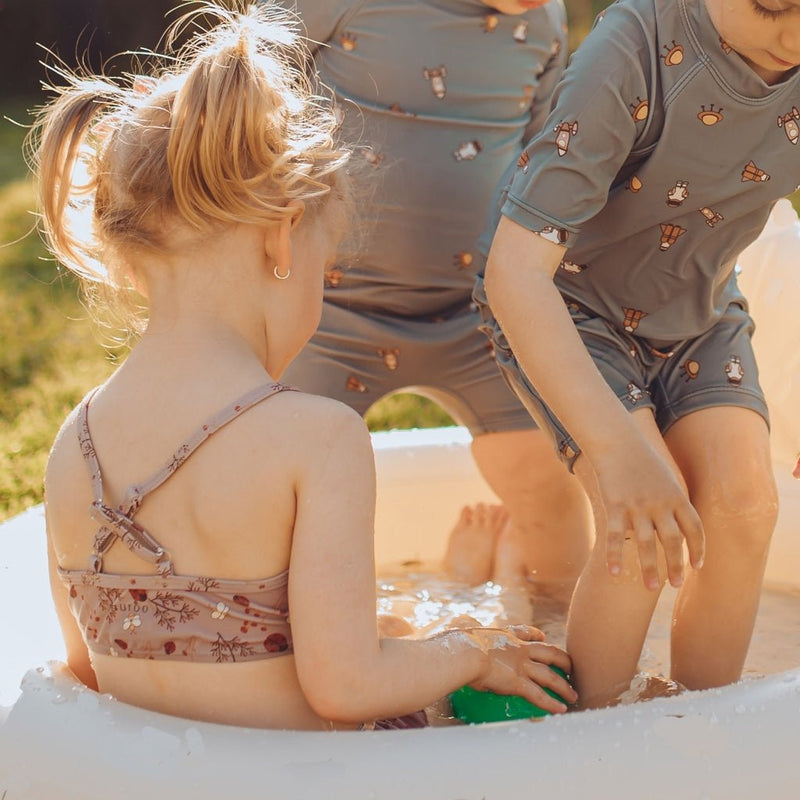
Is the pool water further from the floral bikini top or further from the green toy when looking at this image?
the floral bikini top

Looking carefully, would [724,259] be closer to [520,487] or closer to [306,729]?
[520,487]

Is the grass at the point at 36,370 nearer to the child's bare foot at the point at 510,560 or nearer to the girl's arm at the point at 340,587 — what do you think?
the child's bare foot at the point at 510,560

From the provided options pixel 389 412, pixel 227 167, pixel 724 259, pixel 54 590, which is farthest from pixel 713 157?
pixel 389 412

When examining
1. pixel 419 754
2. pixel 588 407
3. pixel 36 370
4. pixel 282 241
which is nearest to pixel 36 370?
pixel 36 370

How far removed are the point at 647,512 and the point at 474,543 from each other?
93 centimetres

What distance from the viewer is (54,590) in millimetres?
1335

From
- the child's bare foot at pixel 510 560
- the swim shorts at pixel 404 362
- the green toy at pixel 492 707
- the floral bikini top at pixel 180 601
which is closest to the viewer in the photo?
the floral bikini top at pixel 180 601

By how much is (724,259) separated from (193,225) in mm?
689

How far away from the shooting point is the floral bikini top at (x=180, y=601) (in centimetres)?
117

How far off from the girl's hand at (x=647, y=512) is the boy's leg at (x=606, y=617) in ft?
0.51

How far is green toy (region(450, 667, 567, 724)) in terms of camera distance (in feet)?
4.34

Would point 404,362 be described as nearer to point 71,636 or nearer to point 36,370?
point 71,636

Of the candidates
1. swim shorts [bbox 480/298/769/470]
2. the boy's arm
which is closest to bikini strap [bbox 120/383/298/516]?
the boy's arm

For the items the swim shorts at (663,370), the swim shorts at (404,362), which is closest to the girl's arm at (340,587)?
the swim shorts at (663,370)
